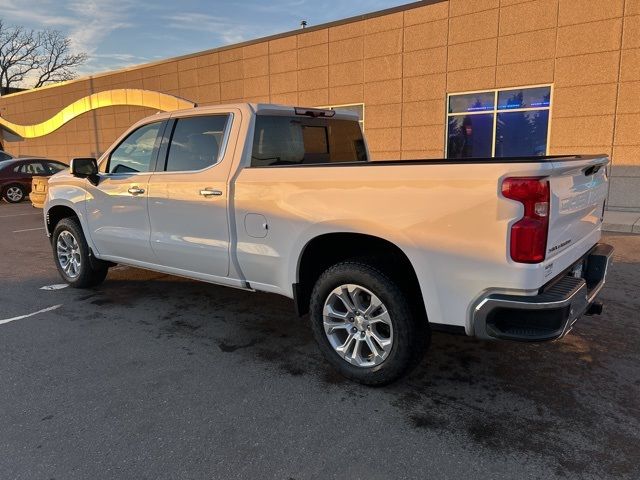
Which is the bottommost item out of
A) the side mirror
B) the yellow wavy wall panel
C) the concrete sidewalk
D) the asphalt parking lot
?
the asphalt parking lot

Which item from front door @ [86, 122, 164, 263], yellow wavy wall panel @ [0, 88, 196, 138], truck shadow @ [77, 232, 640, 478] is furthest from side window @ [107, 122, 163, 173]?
yellow wavy wall panel @ [0, 88, 196, 138]

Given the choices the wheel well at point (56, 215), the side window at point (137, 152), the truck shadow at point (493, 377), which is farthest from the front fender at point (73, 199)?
the truck shadow at point (493, 377)

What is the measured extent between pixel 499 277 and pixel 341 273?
1.08m

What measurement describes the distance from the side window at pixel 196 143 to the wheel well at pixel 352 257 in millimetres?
1232

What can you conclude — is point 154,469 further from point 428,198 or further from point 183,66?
point 183,66

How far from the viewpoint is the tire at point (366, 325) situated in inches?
127

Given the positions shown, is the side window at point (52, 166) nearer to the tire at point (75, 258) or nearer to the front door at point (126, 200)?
the tire at point (75, 258)

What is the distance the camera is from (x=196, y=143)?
4.48 metres

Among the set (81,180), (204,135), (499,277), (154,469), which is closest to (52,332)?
(81,180)

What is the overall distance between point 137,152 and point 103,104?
22608 mm

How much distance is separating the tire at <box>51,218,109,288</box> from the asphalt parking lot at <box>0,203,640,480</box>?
81cm

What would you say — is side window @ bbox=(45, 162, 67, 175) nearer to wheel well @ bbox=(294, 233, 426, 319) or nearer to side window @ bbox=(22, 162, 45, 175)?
side window @ bbox=(22, 162, 45, 175)

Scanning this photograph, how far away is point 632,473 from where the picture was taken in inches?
98.3

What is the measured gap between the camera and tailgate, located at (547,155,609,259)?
9.20 ft
